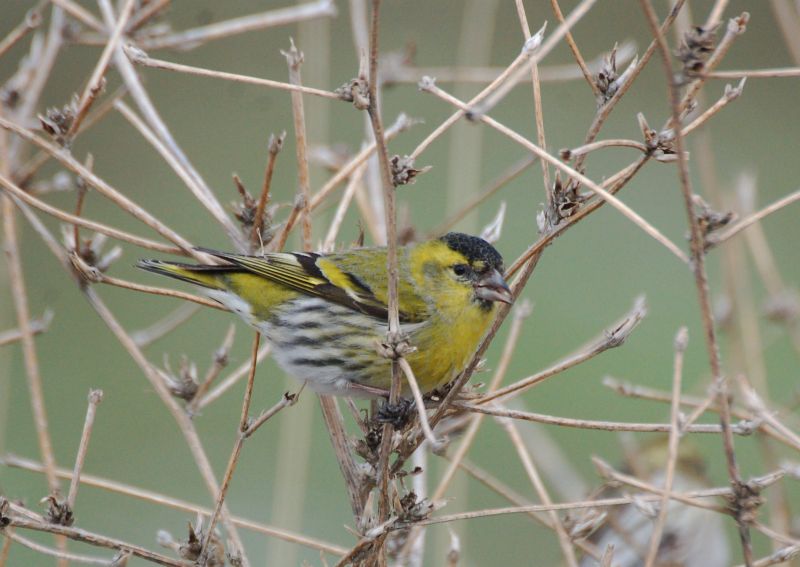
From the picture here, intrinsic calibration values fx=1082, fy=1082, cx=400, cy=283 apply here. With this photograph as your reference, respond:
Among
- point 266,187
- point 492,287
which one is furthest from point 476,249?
point 266,187

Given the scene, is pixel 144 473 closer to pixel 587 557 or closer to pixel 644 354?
pixel 644 354

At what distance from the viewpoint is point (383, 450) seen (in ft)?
6.18

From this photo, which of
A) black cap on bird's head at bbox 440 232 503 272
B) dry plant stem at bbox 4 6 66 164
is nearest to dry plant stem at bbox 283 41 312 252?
black cap on bird's head at bbox 440 232 503 272

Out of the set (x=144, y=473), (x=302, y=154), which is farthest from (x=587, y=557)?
(x=144, y=473)

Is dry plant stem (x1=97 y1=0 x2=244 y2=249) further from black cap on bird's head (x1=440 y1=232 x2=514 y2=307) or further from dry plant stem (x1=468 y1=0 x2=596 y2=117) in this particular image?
dry plant stem (x1=468 y1=0 x2=596 y2=117)

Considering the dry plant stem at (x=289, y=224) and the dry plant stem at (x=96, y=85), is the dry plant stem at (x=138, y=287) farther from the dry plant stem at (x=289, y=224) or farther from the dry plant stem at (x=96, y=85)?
the dry plant stem at (x=96, y=85)

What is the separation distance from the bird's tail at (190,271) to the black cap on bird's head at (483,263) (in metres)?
0.60

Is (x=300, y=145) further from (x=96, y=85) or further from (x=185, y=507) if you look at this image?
(x=185, y=507)

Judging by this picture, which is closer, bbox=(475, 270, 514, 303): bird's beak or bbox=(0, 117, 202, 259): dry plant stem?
bbox=(0, 117, 202, 259): dry plant stem

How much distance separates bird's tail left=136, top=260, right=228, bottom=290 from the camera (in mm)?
2699

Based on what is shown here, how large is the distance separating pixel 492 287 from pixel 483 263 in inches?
5.3

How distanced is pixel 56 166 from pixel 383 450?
559cm

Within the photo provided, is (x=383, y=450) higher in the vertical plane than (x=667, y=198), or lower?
lower

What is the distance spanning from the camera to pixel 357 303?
286 centimetres
